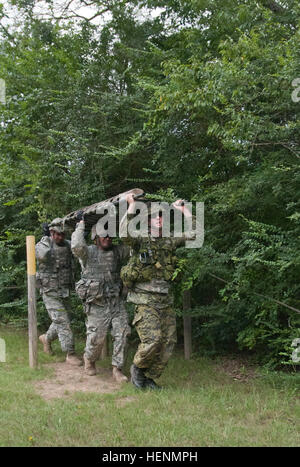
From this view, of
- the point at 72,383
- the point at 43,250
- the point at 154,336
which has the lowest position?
the point at 72,383

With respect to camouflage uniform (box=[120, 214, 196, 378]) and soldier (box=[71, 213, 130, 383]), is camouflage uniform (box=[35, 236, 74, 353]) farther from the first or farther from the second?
camouflage uniform (box=[120, 214, 196, 378])

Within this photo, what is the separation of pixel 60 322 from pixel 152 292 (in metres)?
2.46

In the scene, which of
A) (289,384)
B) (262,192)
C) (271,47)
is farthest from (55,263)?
(271,47)

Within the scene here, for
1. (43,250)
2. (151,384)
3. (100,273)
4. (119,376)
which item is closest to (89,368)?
(119,376)

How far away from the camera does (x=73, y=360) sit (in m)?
6.89

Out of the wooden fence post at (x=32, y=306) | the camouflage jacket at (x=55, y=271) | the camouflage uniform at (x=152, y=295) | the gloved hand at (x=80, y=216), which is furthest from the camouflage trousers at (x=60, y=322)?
the camouflage uniform at (x=152, y=295)

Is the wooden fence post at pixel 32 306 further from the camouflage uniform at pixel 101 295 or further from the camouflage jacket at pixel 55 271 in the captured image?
the camouflage uniform at pixel 101 295

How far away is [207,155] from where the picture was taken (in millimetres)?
6957

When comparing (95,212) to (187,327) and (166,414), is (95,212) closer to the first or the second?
(187,327)

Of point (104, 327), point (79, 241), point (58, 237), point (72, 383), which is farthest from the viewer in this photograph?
point (58, 237)

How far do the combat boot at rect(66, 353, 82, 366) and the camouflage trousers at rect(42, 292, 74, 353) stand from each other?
A: 66 mm

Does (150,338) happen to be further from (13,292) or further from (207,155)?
(13,292)

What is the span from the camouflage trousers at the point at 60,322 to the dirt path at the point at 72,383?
1.58 feet

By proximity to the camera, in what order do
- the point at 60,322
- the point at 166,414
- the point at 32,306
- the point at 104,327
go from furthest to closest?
the point at 60,322 → the point at 32,306 → the point at 104,327 → the point at 166,414
